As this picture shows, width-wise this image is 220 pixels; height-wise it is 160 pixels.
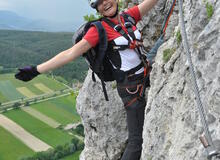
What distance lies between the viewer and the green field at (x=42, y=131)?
250ft

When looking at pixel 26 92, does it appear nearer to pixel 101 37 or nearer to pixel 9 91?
A: pixel 9 91

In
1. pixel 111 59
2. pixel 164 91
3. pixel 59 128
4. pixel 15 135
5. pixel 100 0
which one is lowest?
pixel 59 128

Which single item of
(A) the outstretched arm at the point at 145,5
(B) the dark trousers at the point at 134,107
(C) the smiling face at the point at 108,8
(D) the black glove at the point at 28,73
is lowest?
(B) the dark trousers at the point at 134,107

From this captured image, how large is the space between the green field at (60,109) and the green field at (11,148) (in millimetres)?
15911

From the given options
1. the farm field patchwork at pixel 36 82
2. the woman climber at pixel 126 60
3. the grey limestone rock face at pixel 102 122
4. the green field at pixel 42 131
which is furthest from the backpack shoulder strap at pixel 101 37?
the farm field patchwork at pixel 36 82

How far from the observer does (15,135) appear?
3044 inches

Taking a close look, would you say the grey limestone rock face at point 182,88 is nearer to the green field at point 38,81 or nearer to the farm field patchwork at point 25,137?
the farm field patchwork at point 25,137

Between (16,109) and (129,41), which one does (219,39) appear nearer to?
(129,41)

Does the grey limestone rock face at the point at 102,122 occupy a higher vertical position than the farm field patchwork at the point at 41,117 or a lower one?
higher

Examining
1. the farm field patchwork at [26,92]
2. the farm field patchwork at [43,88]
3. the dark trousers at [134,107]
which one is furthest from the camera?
the farm field patchwork at [43,88]

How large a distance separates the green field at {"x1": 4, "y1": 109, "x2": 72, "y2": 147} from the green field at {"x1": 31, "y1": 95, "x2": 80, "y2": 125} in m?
5.71

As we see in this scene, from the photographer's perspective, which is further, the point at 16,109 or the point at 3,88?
the point at 3,88

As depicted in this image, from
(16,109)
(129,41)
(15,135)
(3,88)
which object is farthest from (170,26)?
(3,88)

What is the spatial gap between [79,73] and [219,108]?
13704 cm
